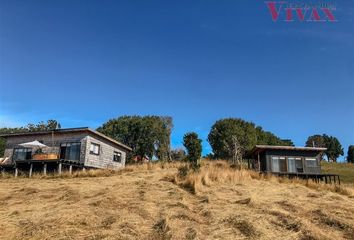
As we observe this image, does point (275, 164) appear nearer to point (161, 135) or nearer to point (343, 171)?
point (343, 171)

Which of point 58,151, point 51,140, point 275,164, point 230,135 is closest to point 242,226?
point 275,164

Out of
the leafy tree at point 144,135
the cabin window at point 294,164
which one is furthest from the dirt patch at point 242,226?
the leafy tree at point 144,135

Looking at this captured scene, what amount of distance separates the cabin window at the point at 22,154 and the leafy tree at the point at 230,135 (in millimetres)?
26808

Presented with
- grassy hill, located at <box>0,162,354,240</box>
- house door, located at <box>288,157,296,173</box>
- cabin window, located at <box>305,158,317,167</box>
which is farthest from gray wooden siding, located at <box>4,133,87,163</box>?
cabin window, located at <box>305,158,317,167</box>

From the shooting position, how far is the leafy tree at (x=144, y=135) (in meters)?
52.7

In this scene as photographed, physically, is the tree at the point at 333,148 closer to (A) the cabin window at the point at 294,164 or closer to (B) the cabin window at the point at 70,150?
(A) the cabin window at the point at 294,164

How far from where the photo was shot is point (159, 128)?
53500mm

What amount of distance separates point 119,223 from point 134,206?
221cm

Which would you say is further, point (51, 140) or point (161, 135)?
point (161, 135)

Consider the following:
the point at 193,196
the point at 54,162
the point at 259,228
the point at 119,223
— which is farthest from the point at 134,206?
the point at 54,162

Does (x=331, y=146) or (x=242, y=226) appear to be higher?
(x=331, y=146)

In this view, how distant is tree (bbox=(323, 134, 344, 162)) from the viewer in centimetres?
7688

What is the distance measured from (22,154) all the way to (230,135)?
30.2m

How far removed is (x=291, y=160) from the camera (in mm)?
30516
